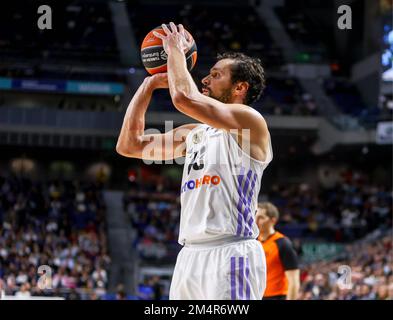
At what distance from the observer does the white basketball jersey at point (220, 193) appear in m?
4.08

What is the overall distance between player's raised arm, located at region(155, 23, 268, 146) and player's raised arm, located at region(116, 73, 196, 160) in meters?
0.44

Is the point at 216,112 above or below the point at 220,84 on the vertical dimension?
below

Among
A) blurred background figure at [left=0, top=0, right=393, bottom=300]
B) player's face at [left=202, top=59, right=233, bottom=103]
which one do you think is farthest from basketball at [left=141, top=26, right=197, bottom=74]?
blurred background figure at [left=0, top=0, right=393, bottom=300]

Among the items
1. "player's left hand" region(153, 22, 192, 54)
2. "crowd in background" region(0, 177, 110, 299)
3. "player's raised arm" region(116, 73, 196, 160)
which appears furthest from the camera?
"crowd in background" region(0, 177, 110, 299)

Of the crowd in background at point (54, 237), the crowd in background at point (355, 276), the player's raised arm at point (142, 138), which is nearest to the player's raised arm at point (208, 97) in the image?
the player's raised arm at point (142, 138)

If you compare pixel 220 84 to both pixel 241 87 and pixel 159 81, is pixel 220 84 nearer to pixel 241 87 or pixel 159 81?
pixel 241 87

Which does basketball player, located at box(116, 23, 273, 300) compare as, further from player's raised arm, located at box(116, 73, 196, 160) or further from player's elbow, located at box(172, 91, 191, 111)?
player's raised arm, located at box(116, 73, 196, 160)

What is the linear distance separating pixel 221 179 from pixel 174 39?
2.56ft

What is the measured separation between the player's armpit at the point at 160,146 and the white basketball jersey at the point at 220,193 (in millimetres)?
381

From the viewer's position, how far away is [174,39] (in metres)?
4.04

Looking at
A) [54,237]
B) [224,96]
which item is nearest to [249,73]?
[224,96]

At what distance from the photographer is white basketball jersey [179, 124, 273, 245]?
13.4 ft

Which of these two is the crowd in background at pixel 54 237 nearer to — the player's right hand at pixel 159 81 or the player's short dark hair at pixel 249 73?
the player's right hand at pixel 159 81
